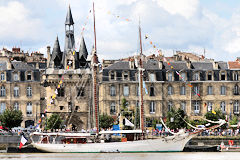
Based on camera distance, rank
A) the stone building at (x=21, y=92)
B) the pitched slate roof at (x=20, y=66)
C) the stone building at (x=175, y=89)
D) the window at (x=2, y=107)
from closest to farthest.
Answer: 1. the stone building at (x=175, y=89)
2. the stone building at (x=21, y=92)
3. the window at (x=2, y=107)
4. the pitched slate roof at (x=20, y=66)

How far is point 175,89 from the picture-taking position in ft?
272

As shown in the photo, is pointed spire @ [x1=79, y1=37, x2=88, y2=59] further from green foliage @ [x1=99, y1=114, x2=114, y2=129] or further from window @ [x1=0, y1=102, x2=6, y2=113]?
window @ [x1=0, y1=102, x2=6, y2=113]

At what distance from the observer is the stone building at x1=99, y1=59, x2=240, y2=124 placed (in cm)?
8175

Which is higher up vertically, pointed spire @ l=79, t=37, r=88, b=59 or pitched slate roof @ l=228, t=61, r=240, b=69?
→ pointed spire @ l=79, t=37, r=88, b=59

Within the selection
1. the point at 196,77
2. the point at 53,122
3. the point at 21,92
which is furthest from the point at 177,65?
the point at 21,92

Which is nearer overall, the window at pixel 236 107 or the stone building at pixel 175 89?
the stone building at pixel 175 89

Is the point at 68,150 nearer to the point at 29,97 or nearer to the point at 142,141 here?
the point at 142,141

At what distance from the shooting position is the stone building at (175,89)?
81.8m

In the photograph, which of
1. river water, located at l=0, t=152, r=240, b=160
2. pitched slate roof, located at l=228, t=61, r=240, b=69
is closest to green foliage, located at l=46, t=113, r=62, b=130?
river water, located at l=0, t=152, r=240, b=160

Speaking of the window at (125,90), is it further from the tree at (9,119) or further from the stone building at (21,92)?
the tree at (9,119)

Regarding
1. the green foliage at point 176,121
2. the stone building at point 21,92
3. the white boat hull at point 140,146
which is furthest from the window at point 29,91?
the white boat hull at point 140,146

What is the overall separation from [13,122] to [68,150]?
55.7ft

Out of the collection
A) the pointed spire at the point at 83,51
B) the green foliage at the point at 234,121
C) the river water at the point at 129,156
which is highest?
the pointed spire at the point at 83,51

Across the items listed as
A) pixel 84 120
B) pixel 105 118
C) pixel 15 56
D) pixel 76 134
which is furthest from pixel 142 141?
pixel 15 56
